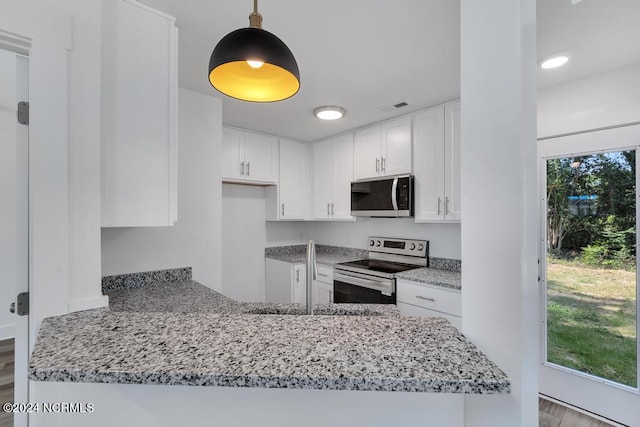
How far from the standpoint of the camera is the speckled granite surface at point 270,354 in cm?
60

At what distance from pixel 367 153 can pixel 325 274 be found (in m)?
1.47

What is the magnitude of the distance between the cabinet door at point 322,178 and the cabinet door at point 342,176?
0.07 m

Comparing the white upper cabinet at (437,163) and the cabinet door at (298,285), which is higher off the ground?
the white upper cabinet at (437,163)

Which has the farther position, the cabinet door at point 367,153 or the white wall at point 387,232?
the cabinet door at point 367,153

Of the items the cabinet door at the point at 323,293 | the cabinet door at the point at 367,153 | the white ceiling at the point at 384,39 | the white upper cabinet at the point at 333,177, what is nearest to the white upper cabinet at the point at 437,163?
the white ceiling at the point at 384,39

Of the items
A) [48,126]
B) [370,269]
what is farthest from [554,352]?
[48,126]

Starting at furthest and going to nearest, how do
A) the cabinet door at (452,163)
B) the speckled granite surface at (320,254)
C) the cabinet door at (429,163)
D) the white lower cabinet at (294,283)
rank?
the speckled granite surface at (320,254)
the white lower cabinet at (294,283)
the cabinet door at (429,163)
the cabinet door at (452,163)

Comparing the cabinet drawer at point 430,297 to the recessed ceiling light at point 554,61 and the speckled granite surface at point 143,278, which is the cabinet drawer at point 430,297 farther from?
the speckled granite surface at point 143,278

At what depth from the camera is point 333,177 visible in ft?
11.4

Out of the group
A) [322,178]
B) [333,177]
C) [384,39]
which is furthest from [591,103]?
[322,178]

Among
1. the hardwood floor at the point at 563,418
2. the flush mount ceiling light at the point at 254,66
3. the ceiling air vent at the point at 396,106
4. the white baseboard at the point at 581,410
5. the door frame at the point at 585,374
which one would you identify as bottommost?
the hardwood floor at the point at 563,418

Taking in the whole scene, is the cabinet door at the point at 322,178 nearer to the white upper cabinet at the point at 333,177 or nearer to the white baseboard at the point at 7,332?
the white upper cabinet at the point at 333,177

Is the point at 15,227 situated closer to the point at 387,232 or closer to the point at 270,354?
the point at 270,354

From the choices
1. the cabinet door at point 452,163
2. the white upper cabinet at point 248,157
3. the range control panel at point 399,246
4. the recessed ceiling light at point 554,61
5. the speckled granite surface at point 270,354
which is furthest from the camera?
the white upper cabinet at point 248,157
